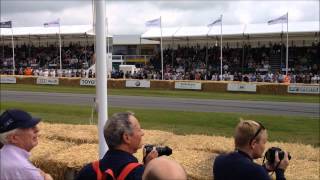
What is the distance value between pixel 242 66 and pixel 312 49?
8.64 meters

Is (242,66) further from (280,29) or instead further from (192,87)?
(192,87)

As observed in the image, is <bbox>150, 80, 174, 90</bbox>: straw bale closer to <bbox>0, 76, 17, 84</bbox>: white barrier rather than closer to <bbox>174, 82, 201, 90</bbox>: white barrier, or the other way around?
<bbox>174, 82, 201, 90</bbox>: white barrier

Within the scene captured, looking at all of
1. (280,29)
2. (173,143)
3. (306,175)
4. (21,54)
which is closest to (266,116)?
(173,143)

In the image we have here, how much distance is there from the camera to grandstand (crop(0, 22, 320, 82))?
182 ft

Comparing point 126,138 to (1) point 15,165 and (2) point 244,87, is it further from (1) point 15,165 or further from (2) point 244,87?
(2) point 244,87

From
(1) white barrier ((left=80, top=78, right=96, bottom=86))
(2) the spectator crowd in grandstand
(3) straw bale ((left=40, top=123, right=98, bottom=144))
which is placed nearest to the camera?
(3) straw bale ((left=40, top=123, right=98, bottom=144))

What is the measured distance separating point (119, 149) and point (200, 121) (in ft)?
54.6

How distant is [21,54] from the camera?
7625cm

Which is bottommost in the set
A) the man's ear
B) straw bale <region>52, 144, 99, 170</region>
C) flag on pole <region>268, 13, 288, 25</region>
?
straw bale <region>52, 144, 99, 170</region>

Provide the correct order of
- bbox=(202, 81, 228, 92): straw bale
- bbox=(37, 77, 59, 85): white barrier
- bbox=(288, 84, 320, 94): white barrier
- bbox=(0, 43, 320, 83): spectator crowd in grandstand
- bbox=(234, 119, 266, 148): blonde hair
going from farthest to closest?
bbox=(0, 43, 320, 83): spectator crowd in grandstand, bbox=(37, 77, 59, 85): white barrier, bbox=(202, 81, 228, 92): straw bale, bbox=(288, 84, 320, 94): white barrier, bbox=(234, 119, 266, 148): blonde hair

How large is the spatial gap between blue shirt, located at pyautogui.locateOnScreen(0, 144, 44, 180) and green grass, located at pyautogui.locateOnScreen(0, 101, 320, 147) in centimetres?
1197

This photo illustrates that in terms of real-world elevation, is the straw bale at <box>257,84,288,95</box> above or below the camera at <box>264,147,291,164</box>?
below

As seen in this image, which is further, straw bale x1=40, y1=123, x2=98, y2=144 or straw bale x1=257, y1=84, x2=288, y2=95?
straw bale x1=257, y1=84, x2=288, y2=95

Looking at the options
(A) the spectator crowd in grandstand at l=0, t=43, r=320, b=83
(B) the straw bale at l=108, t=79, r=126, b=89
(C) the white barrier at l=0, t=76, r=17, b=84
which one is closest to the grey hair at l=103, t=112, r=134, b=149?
(B) the straw bale at l=108, t=79, r=126, b=89
